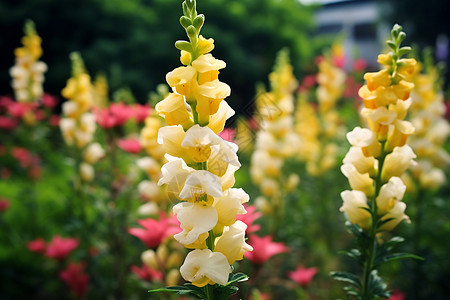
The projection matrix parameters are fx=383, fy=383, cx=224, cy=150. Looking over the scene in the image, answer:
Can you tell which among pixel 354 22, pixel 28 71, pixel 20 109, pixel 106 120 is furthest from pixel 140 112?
pixel 354 22

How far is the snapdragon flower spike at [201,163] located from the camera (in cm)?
72

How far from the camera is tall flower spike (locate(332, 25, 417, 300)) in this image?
0.95 meters

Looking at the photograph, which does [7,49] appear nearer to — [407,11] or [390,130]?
[390,130]

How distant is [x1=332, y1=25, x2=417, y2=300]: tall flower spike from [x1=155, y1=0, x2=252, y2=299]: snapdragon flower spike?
0.39 m

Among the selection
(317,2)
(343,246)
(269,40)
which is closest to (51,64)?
(269,40)

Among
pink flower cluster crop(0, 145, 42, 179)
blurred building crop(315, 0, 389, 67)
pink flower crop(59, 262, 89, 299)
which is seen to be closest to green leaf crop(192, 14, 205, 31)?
pink flower crop(59, 262, 89, 299)

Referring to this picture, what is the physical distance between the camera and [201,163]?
0.78 meters

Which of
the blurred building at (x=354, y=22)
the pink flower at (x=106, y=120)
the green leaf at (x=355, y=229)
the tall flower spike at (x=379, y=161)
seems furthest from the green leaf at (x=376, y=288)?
the blurred building at (x=354, y=22)

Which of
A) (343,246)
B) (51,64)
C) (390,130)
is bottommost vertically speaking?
(390,130)

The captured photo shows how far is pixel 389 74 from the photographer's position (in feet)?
3.11

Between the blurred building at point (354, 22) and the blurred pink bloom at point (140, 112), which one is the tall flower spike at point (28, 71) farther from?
the blurred building at point (354, 22)

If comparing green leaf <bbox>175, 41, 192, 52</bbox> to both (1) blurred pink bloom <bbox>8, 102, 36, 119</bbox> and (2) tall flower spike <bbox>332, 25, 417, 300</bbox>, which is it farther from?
(1) blurred pink bloom <bbox>8, 102, 36, 119</bbox>

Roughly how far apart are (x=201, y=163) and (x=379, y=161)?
20.1 inches

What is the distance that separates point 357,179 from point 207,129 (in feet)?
1.68
